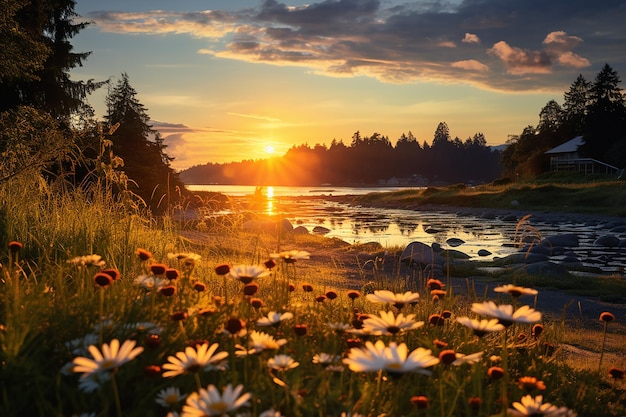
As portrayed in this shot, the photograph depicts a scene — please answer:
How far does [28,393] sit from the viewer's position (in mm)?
1979

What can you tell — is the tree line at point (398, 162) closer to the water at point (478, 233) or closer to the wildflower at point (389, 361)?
the water at point (478, 233)

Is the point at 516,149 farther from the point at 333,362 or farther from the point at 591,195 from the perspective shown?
the point at 333,362

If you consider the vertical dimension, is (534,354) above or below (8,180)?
below

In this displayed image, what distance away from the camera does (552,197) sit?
128 ft

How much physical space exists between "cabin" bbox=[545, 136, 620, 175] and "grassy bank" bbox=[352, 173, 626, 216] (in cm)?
448

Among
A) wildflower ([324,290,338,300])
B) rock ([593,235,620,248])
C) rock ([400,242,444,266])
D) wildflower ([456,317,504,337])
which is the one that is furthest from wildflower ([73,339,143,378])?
rock ([593,235,620,248])

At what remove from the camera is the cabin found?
52875 mm

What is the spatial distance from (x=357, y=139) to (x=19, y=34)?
488ft

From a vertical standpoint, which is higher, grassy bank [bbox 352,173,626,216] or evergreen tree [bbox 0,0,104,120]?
evergreen tree [bbox 0,0,104,120]

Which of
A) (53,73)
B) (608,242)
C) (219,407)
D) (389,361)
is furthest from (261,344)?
(53,73)

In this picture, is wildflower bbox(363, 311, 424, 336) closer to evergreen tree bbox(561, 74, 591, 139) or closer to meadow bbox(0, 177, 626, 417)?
meadow bbox(0, 177, 626, 417)

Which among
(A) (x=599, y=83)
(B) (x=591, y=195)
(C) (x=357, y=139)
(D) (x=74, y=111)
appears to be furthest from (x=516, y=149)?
(C) (x=357, y=139)

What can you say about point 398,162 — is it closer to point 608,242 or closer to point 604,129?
point 604,129

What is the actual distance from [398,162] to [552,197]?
115007 millimetres
